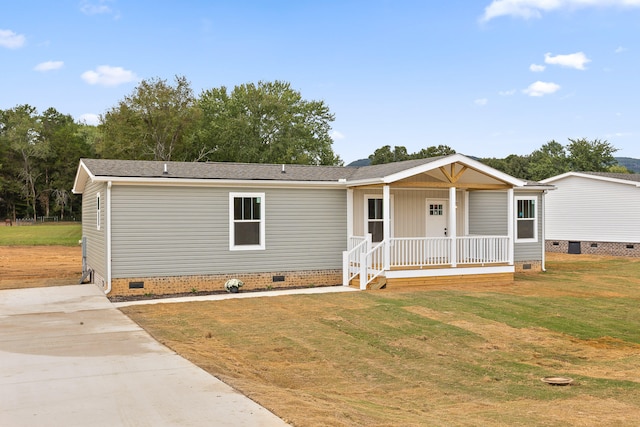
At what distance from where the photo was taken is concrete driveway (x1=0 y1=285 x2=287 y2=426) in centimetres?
536

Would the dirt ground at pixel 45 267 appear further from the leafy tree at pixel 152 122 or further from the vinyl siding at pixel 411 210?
the leafy tree at pixel 152 122

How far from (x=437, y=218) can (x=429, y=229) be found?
0.47 meters

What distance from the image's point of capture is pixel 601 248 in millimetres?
28344

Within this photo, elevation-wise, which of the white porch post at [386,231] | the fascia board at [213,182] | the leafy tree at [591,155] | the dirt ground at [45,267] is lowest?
the dirt ground at [45,267]

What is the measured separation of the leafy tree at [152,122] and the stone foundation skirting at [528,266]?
34202 mm

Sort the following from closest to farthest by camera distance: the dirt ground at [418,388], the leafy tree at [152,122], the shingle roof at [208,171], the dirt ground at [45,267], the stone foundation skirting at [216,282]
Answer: the dirt ground at [418,388] → the stone foundation skirting at [216,282] → the shingle roof at [208,171] → the dirt ground at [45,267] → the leafy tree at [152,122]

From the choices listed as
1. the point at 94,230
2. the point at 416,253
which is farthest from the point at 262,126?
the point at 416,253

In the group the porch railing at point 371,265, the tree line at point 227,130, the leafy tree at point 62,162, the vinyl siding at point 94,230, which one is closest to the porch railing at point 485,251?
the porch railing at point 371,265

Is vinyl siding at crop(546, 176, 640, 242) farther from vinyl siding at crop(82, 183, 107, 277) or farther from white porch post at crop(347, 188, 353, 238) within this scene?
vinyl siding at crop(82, 183, 107, 277)

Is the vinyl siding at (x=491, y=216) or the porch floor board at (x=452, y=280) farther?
the vinyl siding at (x=491, y=216)

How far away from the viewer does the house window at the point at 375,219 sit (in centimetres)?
A: 1736

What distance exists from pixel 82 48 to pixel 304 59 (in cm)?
1352

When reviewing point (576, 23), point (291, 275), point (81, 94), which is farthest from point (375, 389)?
point (81, 94)

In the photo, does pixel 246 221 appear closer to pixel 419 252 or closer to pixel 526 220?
pixel 419 252
